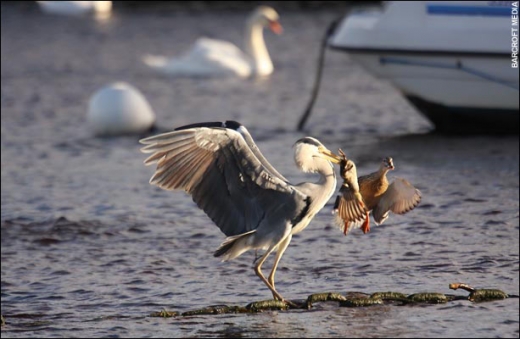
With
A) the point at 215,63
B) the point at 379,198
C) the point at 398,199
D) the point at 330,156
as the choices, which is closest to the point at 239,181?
the point at 330,156

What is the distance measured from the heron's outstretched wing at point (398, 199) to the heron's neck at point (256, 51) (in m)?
12.8

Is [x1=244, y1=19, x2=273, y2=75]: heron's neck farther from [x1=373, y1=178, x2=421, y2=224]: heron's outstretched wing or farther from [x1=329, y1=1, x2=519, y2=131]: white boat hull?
[x1=373, y1=178, x2=421, y2=224]: heron's outstretched wing

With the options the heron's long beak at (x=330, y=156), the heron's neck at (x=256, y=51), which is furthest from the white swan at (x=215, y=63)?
the heron's long beak at (x=330, y=156)

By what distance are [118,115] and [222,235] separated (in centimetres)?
513

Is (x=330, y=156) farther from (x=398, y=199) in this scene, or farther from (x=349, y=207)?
(x=398, y=199)

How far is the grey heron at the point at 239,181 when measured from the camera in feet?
21.6

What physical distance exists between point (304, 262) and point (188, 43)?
15907mm

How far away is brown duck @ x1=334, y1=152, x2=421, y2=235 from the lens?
6586 millimetres

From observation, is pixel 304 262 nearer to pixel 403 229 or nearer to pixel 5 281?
pixel 403 229

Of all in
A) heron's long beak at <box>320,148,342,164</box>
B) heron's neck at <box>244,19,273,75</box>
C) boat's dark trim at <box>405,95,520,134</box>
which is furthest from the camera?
heron's neck at <box>244,19,273,75</box>

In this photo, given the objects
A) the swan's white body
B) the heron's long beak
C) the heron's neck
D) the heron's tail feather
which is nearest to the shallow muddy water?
the swan's white body

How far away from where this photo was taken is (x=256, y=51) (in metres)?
19.9

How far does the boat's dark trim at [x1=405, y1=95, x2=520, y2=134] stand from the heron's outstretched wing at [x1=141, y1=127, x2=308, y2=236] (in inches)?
239

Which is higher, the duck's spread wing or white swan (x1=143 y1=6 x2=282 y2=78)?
the duck's spread wing
